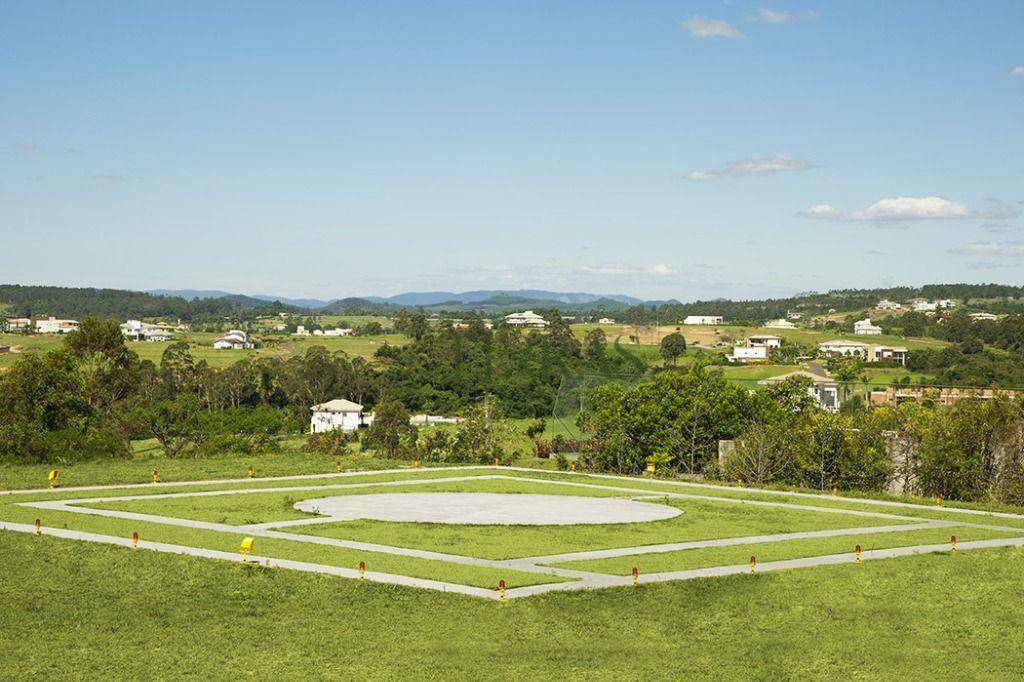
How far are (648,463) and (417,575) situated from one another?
2897 centimetres

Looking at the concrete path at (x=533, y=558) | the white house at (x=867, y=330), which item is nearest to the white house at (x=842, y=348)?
the white house at (x=867, y=330)

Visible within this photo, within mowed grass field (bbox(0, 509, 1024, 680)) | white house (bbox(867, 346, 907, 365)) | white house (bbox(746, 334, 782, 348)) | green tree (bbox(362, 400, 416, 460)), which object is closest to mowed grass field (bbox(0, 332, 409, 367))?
white house (bbox(746, 334, 782, 348))

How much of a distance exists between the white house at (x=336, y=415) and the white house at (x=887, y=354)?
2538 inches

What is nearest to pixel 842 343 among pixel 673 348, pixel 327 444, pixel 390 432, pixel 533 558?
pixel 673 348

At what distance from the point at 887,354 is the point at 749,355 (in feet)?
59.3

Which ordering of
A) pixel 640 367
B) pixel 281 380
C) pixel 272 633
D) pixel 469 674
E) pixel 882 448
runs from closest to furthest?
pixel 469 674
pixel 272 633
pixel 882 448
pixel 281 380
pixel 640 367

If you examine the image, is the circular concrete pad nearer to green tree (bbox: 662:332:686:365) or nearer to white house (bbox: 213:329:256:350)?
green tree (bbox: 662:332:686:365)

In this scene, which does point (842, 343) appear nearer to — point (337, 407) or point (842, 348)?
point (842, 348)

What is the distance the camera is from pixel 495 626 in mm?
24094

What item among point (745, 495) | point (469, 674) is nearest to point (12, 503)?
point (469, 674)

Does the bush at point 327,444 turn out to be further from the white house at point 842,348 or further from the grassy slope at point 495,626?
the white house at point 842,348

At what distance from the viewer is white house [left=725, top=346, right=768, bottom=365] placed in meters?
142

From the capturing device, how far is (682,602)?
86.6 ft

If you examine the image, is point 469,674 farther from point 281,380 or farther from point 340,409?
point 281,380
